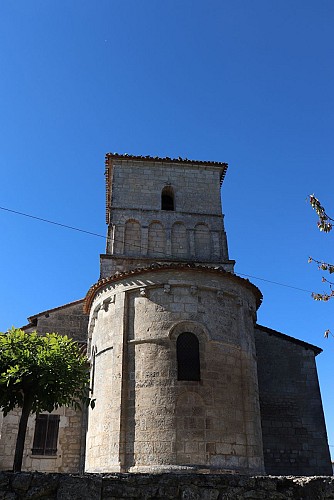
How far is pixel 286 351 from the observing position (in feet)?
56.9

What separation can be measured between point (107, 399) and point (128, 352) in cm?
135

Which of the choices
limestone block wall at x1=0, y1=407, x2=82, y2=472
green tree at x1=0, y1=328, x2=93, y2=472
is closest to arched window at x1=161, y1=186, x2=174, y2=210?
limestone block wall at x1=0, y1=407, x2=82, y2=472

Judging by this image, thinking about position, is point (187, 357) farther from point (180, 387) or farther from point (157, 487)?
point (157, 487)

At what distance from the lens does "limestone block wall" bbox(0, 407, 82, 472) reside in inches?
547

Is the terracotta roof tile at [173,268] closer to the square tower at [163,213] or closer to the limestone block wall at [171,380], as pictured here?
the limestone block wall at [171,380]

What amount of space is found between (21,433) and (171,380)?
154 inches

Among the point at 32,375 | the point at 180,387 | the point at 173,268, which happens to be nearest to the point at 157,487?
the point at 32,375

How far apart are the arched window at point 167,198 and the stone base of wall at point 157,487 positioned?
17.7 meters

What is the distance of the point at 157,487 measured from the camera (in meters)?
4.89

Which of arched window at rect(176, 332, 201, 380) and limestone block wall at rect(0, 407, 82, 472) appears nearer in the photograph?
arched window at rect(176, 332, 201, 380)

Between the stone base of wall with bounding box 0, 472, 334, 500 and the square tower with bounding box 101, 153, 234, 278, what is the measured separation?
14.1 m

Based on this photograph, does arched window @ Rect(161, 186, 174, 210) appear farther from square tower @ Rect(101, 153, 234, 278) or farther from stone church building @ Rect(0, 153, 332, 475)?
stone church building @ Rect(0, 153, 332, 475)

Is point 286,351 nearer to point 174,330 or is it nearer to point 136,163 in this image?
point 174,330

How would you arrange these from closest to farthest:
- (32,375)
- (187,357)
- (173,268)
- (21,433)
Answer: (21,433), (32,375), (187,357), (173,268)
